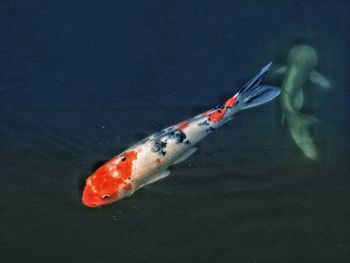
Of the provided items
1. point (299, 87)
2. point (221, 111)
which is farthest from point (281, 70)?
point (221, 111)

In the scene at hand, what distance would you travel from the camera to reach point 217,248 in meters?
4.37

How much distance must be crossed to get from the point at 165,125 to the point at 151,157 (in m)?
0.46

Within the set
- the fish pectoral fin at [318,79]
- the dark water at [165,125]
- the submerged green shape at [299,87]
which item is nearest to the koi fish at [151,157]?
the dark water at [165,125]

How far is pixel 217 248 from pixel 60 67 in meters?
1.76

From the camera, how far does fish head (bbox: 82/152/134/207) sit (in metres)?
3.94

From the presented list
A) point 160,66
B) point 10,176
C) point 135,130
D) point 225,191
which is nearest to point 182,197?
point 225,191

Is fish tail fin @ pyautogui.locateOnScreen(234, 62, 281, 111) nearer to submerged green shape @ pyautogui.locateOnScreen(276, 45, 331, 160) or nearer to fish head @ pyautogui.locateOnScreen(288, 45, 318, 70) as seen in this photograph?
submerged green shape @ pyautogui.locateOnScreen(276, 45, 331, 160)

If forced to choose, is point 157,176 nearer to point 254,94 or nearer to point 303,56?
point 254,94

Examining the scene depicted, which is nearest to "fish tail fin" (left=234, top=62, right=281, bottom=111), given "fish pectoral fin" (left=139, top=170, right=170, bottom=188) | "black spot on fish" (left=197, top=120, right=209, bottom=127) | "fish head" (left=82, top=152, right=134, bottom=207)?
"black spot on fish" (left=197, top=120, right=209, bottom=127)

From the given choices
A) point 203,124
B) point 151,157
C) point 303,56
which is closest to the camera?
point 151,157

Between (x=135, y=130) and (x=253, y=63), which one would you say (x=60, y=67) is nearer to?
(x=135, y=130)

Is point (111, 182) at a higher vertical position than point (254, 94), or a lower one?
lower

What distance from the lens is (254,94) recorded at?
416 centimetres

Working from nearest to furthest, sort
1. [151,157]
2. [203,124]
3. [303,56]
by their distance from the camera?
[151,157] → [203,124] → [303,56]
